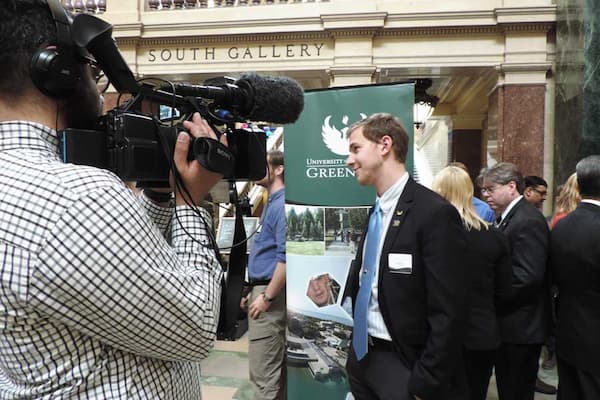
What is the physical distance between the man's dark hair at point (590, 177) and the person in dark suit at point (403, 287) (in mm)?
1223

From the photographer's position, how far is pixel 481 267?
108 inches

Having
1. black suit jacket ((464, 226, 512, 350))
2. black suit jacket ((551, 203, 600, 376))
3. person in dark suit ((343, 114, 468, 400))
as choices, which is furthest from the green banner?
black suit jacket ((551, 203, 600, 376))

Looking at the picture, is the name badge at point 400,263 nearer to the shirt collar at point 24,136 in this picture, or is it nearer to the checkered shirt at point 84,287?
the checkered shirt at point 84,287

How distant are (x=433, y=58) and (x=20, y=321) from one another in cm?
715

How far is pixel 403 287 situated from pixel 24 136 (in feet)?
4.51

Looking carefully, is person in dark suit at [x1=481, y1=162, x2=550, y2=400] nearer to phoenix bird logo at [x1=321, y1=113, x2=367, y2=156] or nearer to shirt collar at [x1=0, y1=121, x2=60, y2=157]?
phoenix bird logo at [x1=321, y1=113, x2=367, y2=156]

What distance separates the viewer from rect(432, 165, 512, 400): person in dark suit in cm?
273

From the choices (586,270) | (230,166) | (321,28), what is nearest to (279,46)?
(321,28)

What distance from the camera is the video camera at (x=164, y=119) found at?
0.86 m

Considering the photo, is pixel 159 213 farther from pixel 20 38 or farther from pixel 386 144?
pixel 386 144

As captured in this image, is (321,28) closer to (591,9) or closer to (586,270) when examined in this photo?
(591,9)

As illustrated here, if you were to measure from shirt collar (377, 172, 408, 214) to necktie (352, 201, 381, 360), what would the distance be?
0.04 meters

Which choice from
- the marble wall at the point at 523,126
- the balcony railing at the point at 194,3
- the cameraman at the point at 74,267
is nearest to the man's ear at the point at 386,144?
the cameraman at the point at 74,267

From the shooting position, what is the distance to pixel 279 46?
753 centimetres
